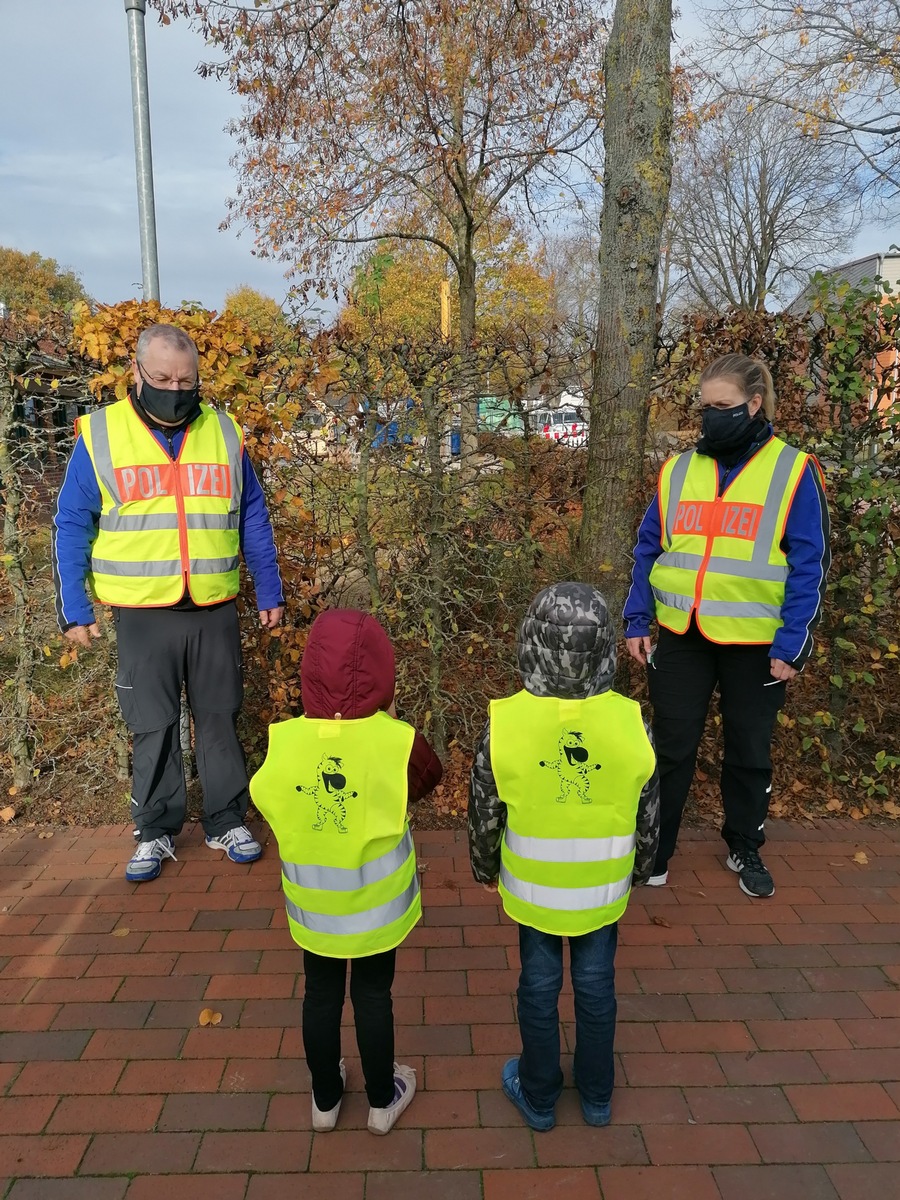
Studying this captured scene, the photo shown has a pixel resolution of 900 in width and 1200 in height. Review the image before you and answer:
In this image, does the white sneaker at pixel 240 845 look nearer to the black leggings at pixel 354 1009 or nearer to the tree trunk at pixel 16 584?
the tree trunk at pixel 16 584

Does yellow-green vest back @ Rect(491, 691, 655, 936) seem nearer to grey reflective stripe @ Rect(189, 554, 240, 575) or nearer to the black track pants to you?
the black track pants

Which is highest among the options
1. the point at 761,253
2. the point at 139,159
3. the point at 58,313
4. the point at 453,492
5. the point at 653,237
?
the point at 761,253

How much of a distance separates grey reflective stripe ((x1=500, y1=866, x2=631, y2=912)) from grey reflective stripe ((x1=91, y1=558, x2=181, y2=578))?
1.75m

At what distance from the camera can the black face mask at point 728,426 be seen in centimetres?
275

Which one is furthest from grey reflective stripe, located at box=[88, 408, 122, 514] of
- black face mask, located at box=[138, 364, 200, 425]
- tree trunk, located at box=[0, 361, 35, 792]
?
tree trunk, located at box=[0, 361, 35, 792]

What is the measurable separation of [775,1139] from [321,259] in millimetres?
10588

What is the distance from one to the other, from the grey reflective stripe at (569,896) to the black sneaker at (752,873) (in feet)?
4.77

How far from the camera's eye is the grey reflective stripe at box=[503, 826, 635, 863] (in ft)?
6.39

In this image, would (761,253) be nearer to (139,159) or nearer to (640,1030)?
→ (139,159)

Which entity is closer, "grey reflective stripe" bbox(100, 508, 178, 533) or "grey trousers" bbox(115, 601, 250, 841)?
"grey reflective stripe" bbox(100, 508, 178, 533)

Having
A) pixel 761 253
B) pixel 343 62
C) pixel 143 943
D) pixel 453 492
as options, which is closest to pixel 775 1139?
pixel 143 943

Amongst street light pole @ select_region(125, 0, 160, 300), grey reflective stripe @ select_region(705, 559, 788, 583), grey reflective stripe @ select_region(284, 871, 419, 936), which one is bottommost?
grey reflective stripe @ select_region(284, 871, 419, 936)

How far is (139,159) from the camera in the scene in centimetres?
398

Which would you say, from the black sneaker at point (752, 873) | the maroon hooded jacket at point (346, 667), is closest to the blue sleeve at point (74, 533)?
the maroon hooded jacket at point (346, 667)
